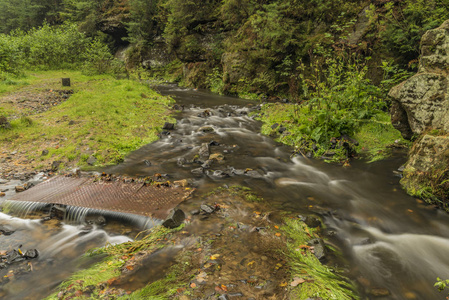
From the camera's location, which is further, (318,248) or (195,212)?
(195,212)

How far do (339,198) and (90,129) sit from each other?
306 inches

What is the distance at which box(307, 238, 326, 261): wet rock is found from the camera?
349cm

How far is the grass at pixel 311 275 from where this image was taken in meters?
2.81

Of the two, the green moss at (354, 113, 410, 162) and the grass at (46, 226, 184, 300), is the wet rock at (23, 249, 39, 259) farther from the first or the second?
the green moss at (354, 113, 410, 162)

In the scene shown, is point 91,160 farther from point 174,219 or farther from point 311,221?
point 311,221

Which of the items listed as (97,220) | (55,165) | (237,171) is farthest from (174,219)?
(55,165)

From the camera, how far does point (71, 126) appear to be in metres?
8.77

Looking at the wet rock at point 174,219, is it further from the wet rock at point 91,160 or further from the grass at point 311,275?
the wet rock at point 91,160

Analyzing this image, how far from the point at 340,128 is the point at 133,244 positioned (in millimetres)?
6444

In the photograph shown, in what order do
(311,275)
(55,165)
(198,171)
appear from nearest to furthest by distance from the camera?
1. (311,275)
2. (198,171)
3. (55,165)

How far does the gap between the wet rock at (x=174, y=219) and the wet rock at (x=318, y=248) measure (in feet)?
6.63

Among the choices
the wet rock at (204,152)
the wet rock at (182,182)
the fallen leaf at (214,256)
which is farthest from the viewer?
the wet rock at (204,152)

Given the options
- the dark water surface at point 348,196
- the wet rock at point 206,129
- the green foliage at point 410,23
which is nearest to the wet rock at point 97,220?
the dark water surface at point 348,196

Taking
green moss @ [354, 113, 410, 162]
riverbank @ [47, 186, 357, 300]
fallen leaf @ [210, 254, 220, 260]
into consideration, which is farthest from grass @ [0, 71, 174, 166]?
green moss @ [354, 113, 410, 162]
